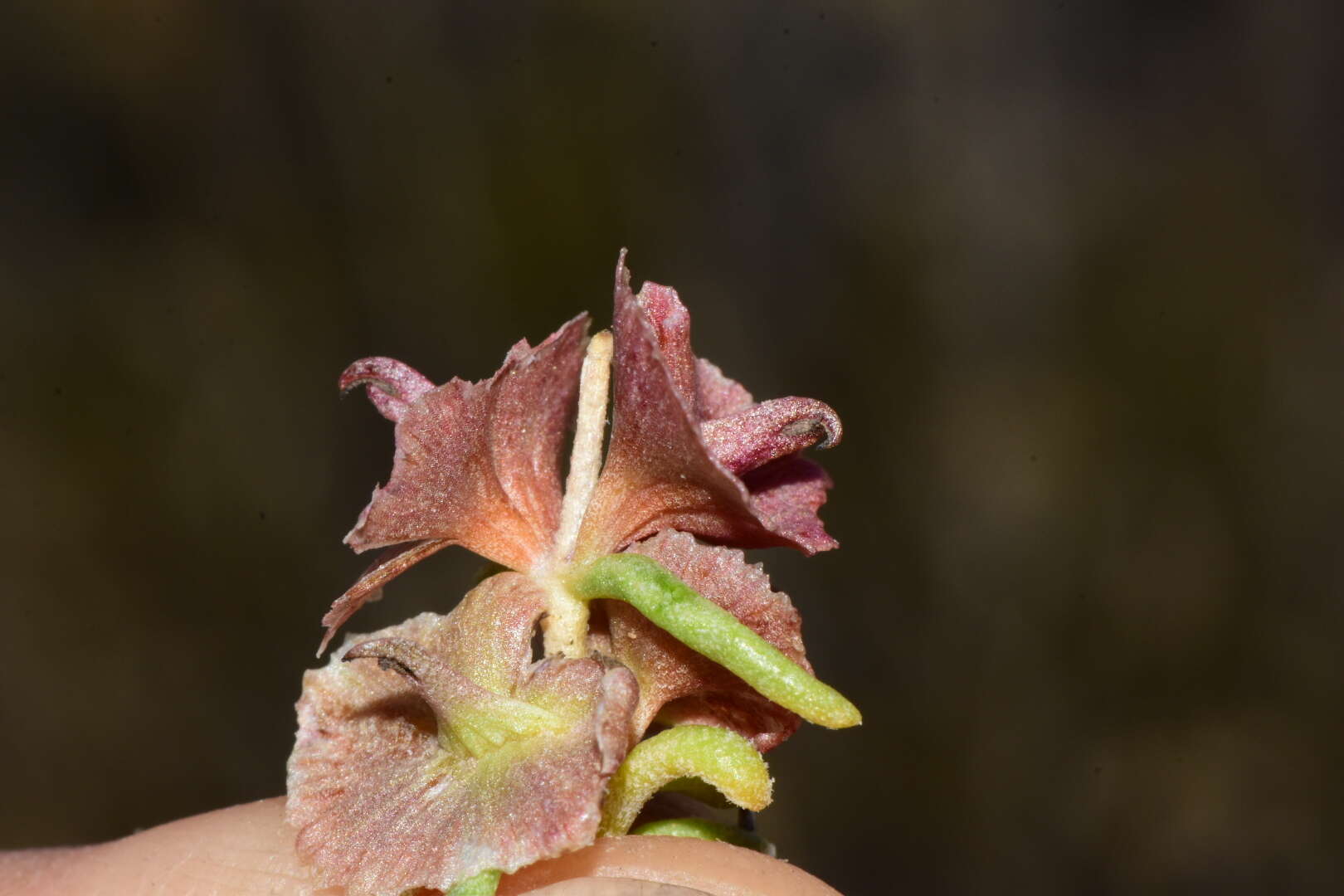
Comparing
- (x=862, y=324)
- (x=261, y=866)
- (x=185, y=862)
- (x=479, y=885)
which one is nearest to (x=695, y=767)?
(x=479, y=885)

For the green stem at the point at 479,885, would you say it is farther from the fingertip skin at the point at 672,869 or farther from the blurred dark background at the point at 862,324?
the blurred dark background at the point at 862,324

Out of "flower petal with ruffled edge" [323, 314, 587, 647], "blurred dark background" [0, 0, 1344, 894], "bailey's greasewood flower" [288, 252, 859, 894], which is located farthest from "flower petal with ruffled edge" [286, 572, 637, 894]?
"blurred dark background" [0, 0, 1344, 894]

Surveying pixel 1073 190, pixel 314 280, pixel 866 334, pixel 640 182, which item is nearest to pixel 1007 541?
pixel 866 334

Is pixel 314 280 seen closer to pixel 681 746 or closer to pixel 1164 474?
pixel 1164 474

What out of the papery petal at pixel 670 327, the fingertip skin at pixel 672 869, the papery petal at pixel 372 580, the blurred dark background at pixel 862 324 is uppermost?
the blurred dark background at pixel 862 324

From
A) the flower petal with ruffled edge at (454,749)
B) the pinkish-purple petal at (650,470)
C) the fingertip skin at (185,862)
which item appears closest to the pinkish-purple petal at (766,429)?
the pinkish-purple petal at (650,470)

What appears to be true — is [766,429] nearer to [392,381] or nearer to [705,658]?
[705,658]
